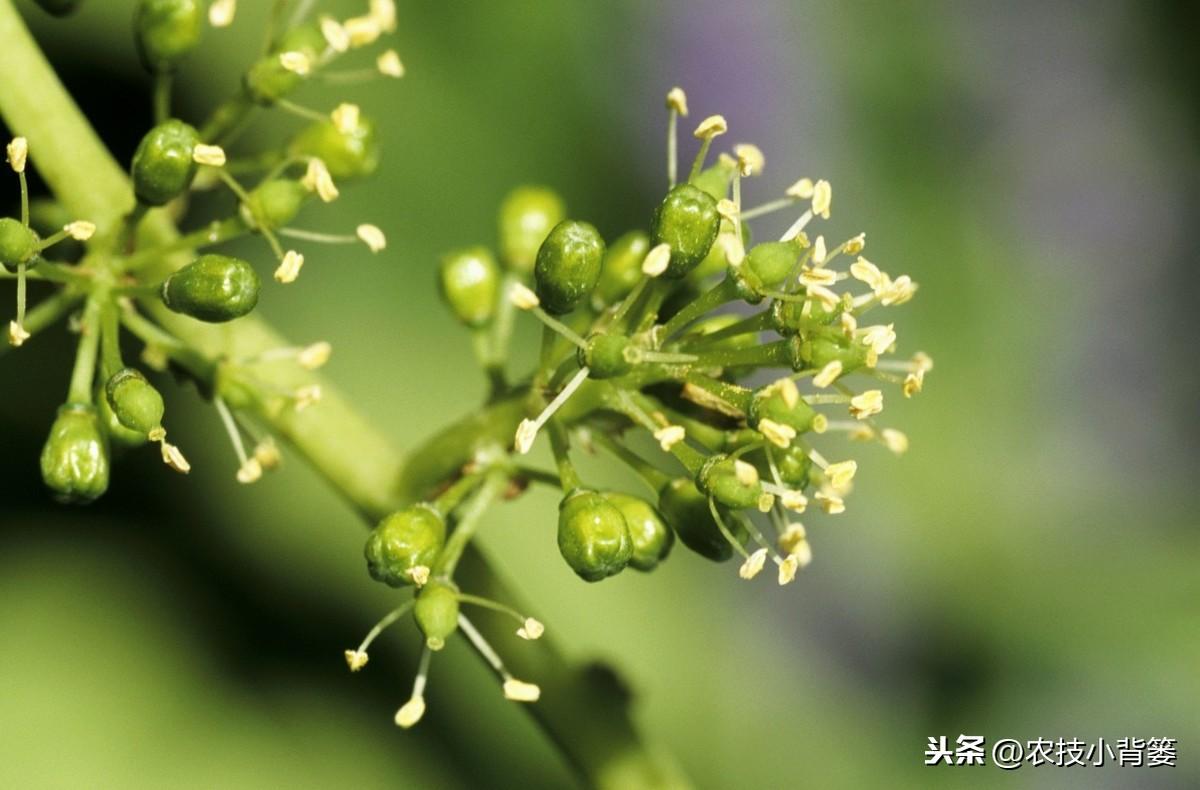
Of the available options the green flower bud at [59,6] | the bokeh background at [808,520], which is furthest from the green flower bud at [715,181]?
the bokeh background at [808,520]

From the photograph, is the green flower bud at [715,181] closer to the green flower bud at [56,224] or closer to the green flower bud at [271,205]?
the green flower bud at [271,205]

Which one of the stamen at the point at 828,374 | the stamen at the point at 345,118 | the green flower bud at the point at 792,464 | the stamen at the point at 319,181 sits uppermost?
the stamen at the point at 345,118

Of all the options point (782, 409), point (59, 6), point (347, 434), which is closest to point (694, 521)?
point (782, 409)

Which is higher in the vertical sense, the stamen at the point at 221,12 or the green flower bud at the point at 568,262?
the stamen at the point at 221,12

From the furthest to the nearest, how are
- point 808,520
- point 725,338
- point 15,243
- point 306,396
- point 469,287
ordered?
1. point 808,520
2. point 469,287
3. point 306,396
4. point 725,338
5. point 15,243

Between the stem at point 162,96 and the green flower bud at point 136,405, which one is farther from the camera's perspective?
the stem at point 162,96

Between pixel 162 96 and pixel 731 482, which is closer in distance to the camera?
pixel 731 482

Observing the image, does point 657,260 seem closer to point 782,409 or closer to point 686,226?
point 686,226
